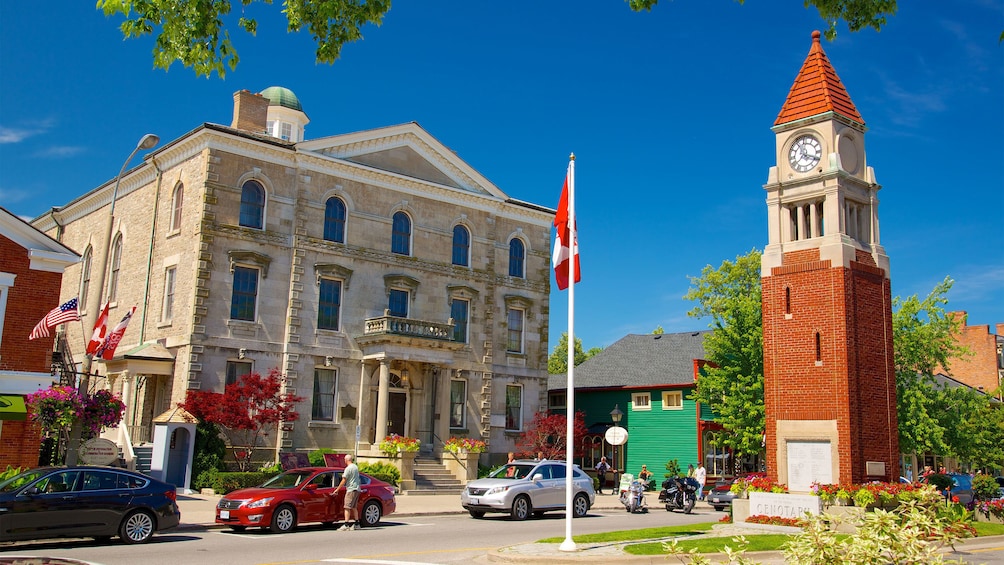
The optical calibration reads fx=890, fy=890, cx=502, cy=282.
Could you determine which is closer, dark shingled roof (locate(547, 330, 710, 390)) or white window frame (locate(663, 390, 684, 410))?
white window frame (locate(663, 390, 684, 410))

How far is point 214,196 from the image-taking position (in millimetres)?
34344

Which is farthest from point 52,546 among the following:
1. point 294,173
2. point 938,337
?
point 938,337

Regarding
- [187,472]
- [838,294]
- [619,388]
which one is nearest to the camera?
[838,294]

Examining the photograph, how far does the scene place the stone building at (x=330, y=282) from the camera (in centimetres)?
3444

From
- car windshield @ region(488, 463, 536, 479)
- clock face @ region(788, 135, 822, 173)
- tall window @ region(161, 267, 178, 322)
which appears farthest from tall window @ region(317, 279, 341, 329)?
clock face @ region(788, 135, 822, 173)

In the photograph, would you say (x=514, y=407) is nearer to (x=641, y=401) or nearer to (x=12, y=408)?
(x=641, y=401)

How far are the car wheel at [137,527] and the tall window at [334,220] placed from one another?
805 inches

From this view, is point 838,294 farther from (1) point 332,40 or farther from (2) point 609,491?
(2) point 609,491

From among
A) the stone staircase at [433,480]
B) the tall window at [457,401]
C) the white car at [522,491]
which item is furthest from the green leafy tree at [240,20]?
the tall window at [457,401]

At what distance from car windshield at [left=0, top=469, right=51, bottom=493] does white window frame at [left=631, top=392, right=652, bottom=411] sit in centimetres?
3440

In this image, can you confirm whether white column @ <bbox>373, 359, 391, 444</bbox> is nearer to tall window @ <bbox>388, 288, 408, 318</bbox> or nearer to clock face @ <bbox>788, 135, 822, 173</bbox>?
tall window @ <bbox>388, 288, 408, 318</bbox>

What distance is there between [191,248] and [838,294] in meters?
23.7

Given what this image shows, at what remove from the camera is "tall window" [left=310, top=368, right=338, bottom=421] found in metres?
36.1

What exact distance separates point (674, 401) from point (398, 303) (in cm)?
1611
